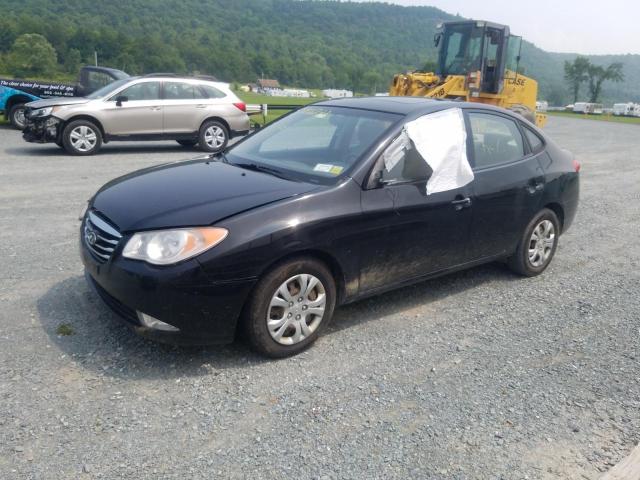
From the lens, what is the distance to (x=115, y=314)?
3.72m

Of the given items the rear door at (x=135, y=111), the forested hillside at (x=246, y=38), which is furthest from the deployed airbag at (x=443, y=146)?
the forested hillside at (x=246, y=38)

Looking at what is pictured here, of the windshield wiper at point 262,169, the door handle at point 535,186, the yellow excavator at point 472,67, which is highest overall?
the yellow excavator at point 472,67

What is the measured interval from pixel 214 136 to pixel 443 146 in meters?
9.74

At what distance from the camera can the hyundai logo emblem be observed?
3858mm

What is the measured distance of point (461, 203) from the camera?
4.71 meters

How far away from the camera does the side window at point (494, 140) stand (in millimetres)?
5023

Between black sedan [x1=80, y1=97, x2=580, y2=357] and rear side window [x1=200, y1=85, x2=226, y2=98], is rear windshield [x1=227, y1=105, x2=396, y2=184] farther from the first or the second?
rear side window [x1=200, y1=85, x2=226, y2=98]

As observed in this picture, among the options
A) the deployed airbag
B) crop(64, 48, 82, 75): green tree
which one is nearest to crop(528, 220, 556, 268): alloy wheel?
the deployed airbag

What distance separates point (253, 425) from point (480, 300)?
2.66m

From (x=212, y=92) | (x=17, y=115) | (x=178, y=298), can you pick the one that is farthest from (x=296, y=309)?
(x=17, y=115)

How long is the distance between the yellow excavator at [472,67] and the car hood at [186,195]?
42.4 ft

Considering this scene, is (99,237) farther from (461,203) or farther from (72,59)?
(72,59)

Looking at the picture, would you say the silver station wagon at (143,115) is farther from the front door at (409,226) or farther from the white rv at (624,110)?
the white rv at (624,110)

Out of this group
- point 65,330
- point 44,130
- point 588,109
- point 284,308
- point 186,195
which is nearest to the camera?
point 284,308
